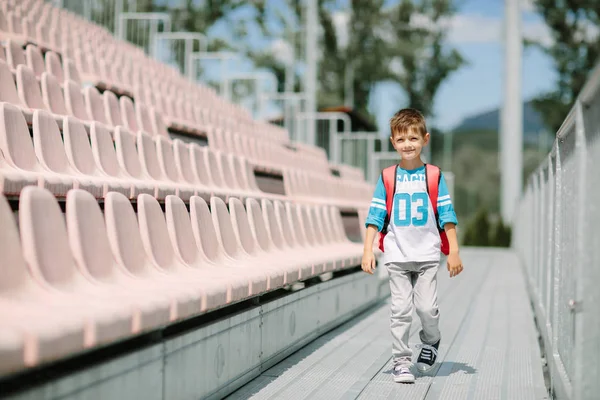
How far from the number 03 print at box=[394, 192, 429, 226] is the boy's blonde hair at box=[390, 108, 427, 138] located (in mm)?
223

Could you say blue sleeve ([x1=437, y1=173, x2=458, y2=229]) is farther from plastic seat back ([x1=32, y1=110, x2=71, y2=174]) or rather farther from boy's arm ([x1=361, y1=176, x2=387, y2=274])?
plastic seat back ([x1=32, y1=110, x2=71, y2=174])

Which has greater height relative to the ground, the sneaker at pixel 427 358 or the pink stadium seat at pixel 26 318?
the pink stadium seat at pixel 26 318

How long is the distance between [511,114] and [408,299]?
38.8 feet

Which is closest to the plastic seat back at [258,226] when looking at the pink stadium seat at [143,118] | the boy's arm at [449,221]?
the boy's arm at [449,221]

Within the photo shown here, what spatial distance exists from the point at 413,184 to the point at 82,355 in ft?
4.45

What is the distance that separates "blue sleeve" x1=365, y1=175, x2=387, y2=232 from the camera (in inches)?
108

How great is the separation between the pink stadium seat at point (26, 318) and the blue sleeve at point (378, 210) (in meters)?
1.33

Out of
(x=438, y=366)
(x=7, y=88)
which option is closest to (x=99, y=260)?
(x=438, y=366)

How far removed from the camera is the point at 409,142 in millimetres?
2672

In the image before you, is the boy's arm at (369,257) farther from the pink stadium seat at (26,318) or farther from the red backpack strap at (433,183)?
the pink stadium seat at (26,318)

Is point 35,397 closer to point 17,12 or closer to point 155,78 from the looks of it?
point 17,12

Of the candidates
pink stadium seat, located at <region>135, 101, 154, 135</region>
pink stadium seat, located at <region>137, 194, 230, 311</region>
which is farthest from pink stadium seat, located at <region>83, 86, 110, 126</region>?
pink stadium seat, located at <region>137, 194, 230, 311</region>

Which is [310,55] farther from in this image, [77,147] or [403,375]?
[403,375]

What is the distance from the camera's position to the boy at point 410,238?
106 inches
